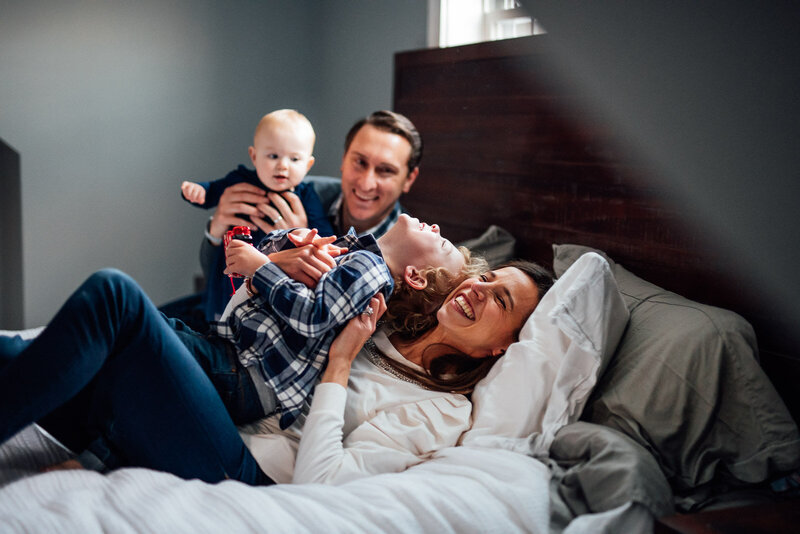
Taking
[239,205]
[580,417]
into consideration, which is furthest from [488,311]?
[239,205]

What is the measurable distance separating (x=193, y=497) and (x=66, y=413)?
1.25ft

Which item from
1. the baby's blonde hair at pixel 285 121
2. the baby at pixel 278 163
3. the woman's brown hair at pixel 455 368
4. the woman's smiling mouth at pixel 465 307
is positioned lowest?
the woman's brown hair at pixel 455 368

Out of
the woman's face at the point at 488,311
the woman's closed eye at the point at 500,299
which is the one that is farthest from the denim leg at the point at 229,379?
the woman's closed eye at the point at 500,299

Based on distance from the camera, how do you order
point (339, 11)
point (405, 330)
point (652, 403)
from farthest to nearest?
point (339, 11), point (405, 330), point (652, 403)

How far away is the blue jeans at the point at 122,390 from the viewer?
1.01 m

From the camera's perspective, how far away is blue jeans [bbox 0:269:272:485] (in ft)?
3.31

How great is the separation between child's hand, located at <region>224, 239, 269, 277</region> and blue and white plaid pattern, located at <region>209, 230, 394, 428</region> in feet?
0.19

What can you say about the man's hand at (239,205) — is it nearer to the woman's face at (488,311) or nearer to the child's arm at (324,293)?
the child's arm at (324,293)

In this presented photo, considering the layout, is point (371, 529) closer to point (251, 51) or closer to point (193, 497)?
point (193, 497)

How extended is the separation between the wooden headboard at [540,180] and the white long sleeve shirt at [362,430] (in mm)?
643

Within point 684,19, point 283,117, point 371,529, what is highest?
point 684,19

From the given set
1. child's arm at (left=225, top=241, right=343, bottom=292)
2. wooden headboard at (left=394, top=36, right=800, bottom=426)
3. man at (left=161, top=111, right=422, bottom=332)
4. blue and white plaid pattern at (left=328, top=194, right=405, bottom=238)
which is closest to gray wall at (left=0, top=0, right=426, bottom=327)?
wooden headboard at (left=394, top=36, right=800, bottom=426)

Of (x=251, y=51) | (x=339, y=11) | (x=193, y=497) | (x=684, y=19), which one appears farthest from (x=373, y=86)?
(x=193, y=497)

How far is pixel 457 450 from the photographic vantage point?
1245 millimetres
